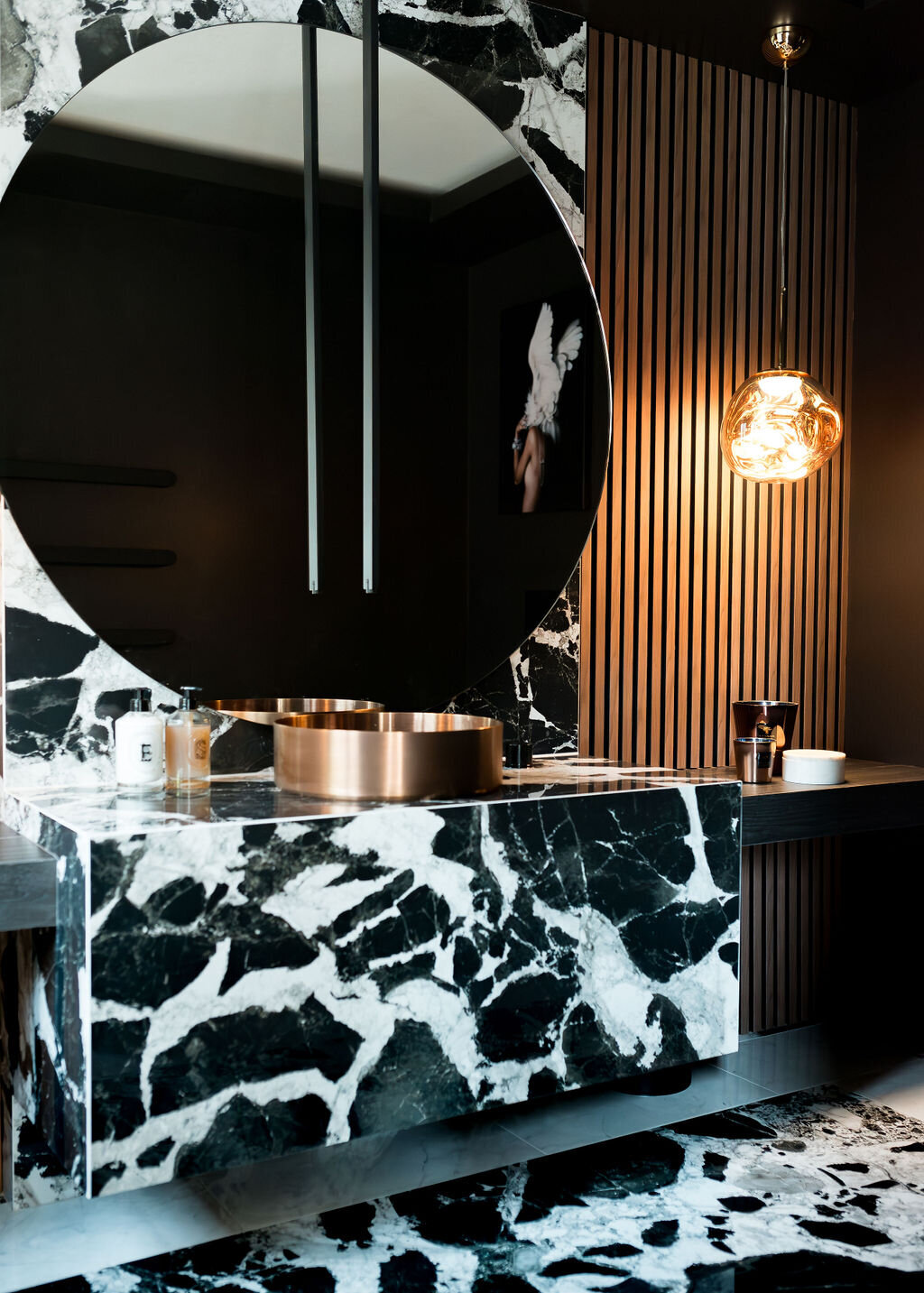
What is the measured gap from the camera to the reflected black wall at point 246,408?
2.29 metres

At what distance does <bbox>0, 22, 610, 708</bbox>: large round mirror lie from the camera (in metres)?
2.30

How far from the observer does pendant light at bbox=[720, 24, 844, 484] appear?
3107mm

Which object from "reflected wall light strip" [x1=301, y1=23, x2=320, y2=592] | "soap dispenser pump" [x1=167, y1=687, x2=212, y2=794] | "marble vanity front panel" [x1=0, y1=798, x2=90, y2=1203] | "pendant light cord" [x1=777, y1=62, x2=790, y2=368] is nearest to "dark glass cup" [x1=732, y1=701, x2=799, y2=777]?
Result: "pendant light cord" [x1=777, y1=62, x2=790, y2=368]

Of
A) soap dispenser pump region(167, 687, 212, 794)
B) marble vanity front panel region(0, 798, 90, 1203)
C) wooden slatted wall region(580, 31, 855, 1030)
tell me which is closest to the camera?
marble vanity front panel region(0, 798, 90, 1203)

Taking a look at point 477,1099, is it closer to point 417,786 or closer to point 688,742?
point 417,786

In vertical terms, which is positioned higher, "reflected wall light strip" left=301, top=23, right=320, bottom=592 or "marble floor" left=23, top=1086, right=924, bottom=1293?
"reflected wall light strip" left=301, top=23, right=320, bottom=592

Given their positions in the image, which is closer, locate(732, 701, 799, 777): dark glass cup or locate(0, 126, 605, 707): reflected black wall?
locate(0, 126, 605, 707): reflected black wall

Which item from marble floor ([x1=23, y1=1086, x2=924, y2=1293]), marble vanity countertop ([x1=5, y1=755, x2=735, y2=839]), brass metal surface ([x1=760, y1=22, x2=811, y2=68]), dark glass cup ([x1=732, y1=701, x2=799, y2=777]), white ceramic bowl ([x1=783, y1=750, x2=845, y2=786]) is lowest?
marble floor ([x1=23, y1=1086, x2=924, y2=1293])

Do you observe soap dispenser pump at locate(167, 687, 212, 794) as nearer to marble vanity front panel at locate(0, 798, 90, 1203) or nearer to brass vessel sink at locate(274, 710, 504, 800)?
brass vessel sink at locate(274, 710, 504, 800)

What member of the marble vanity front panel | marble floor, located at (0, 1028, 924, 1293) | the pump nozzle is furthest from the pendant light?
the marble vanity front panel

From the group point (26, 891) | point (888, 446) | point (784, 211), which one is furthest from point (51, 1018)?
point (784, 211)

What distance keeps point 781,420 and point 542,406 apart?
27.3 inches

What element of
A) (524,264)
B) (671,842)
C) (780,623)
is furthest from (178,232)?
(780,623)

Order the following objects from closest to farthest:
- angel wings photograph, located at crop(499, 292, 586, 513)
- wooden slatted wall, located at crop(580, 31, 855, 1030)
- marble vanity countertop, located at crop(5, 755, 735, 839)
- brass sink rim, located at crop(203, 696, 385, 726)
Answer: marble vanity countertop, located at crop(5, 755, 735, 839), brass sink rim, located at crop(203, 696, 385, 726), angel wings photograph, located at crop(499, 292, 586, 513), wooden slatted wall, located at crop(580, 31, 855, 1030)
